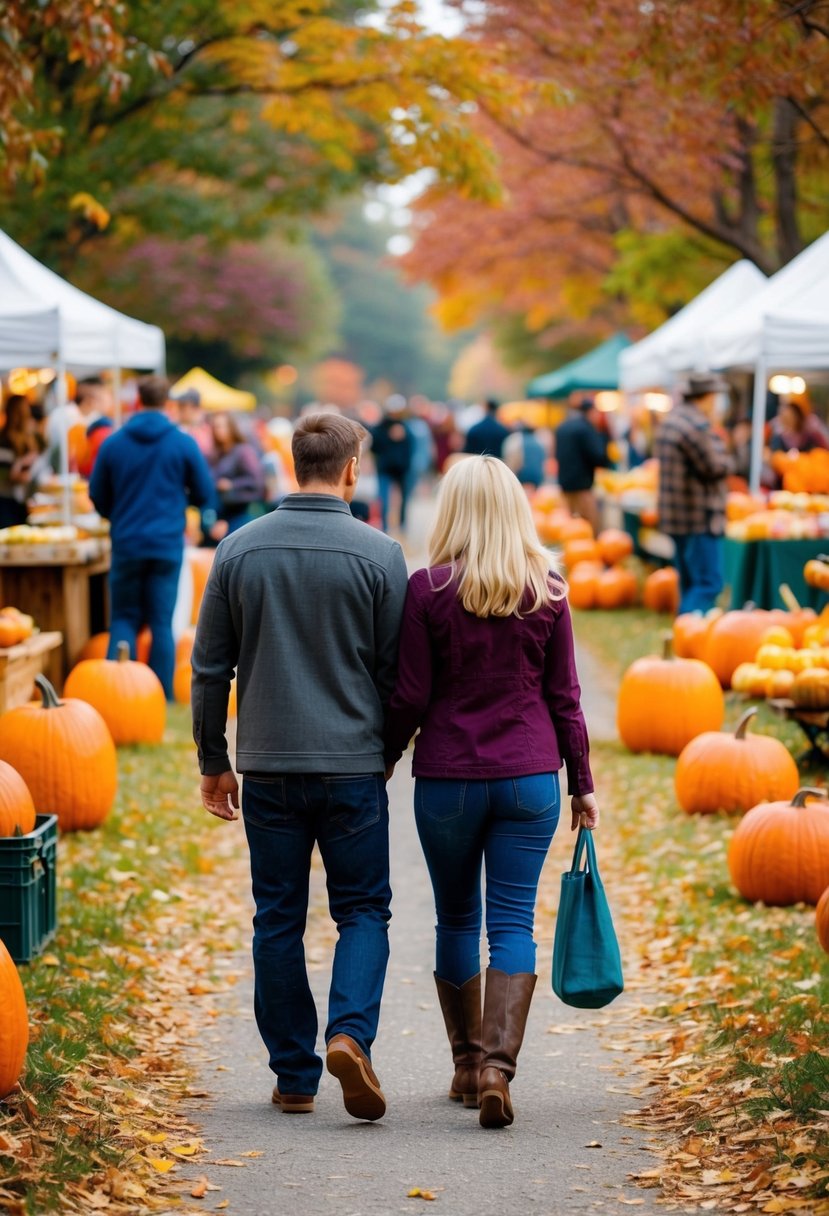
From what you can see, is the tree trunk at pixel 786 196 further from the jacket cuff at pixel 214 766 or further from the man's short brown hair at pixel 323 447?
the jacket cuff at pixel 214 766

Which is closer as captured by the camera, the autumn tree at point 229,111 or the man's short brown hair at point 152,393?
the man's short brown hair at point 152,393

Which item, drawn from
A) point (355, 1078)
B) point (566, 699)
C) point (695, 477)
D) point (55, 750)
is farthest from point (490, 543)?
point (695, 477)

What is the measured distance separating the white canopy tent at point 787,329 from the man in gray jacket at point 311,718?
8.84 m

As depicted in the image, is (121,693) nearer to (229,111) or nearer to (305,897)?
(305,897)

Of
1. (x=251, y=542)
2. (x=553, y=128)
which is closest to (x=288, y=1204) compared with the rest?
(x=251, y=542)

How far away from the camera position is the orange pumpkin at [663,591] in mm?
16891

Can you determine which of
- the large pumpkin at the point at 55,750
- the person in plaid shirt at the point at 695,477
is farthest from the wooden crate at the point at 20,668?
the person in plaid shirt at the point at 695,477

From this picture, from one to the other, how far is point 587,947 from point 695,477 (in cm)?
850

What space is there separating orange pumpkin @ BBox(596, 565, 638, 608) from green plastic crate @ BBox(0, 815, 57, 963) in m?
12.4

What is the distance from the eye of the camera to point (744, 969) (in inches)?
238

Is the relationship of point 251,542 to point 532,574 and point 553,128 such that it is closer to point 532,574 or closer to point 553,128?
point 532,574

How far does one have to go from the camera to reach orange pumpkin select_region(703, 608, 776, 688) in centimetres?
1134

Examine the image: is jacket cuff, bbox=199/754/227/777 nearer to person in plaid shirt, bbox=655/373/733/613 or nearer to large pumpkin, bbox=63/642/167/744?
large pumpkin, bbox=63/642/167/744

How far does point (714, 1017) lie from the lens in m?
5.62
